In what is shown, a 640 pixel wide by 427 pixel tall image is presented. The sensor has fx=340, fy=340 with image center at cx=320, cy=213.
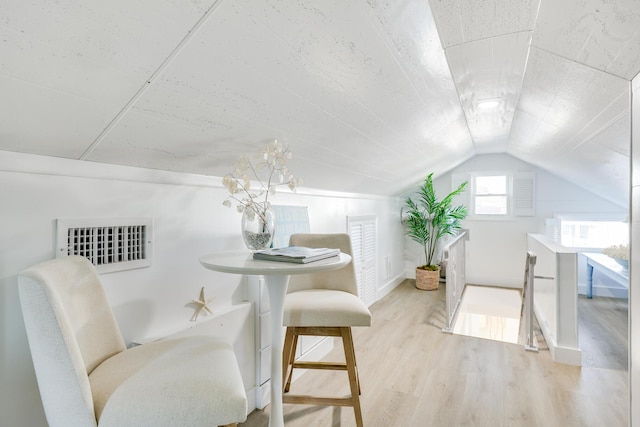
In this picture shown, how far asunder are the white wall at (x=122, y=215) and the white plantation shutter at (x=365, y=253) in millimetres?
1545

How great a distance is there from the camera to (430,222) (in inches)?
218

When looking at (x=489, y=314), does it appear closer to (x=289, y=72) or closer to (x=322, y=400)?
(x=322, y=400)

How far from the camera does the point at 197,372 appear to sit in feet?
3.16

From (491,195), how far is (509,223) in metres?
0.53

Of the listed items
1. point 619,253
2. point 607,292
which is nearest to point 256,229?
point 619,253

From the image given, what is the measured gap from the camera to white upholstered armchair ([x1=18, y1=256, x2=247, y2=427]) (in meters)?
0.79

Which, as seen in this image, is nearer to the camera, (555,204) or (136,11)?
(136,11)

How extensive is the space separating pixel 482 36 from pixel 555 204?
4300 mm

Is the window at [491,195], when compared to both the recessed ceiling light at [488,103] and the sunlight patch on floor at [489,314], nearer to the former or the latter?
the sunlight patch on floor at [489,314]

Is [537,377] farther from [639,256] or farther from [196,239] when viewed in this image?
[196,239]

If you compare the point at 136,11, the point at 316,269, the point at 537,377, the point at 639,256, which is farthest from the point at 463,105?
the point at 136,11

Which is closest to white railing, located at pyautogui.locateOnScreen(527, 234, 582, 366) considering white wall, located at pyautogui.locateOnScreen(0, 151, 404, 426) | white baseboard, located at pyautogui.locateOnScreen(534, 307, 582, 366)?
white baseboard, located at pyautogui.locateOnScreen(534, 307, 582, 366)

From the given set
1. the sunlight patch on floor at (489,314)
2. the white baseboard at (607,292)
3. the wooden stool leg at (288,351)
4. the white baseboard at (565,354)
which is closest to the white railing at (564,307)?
the white baseboard at (565,354)

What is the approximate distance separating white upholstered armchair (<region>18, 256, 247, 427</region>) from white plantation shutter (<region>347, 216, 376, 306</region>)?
2.72 meters
